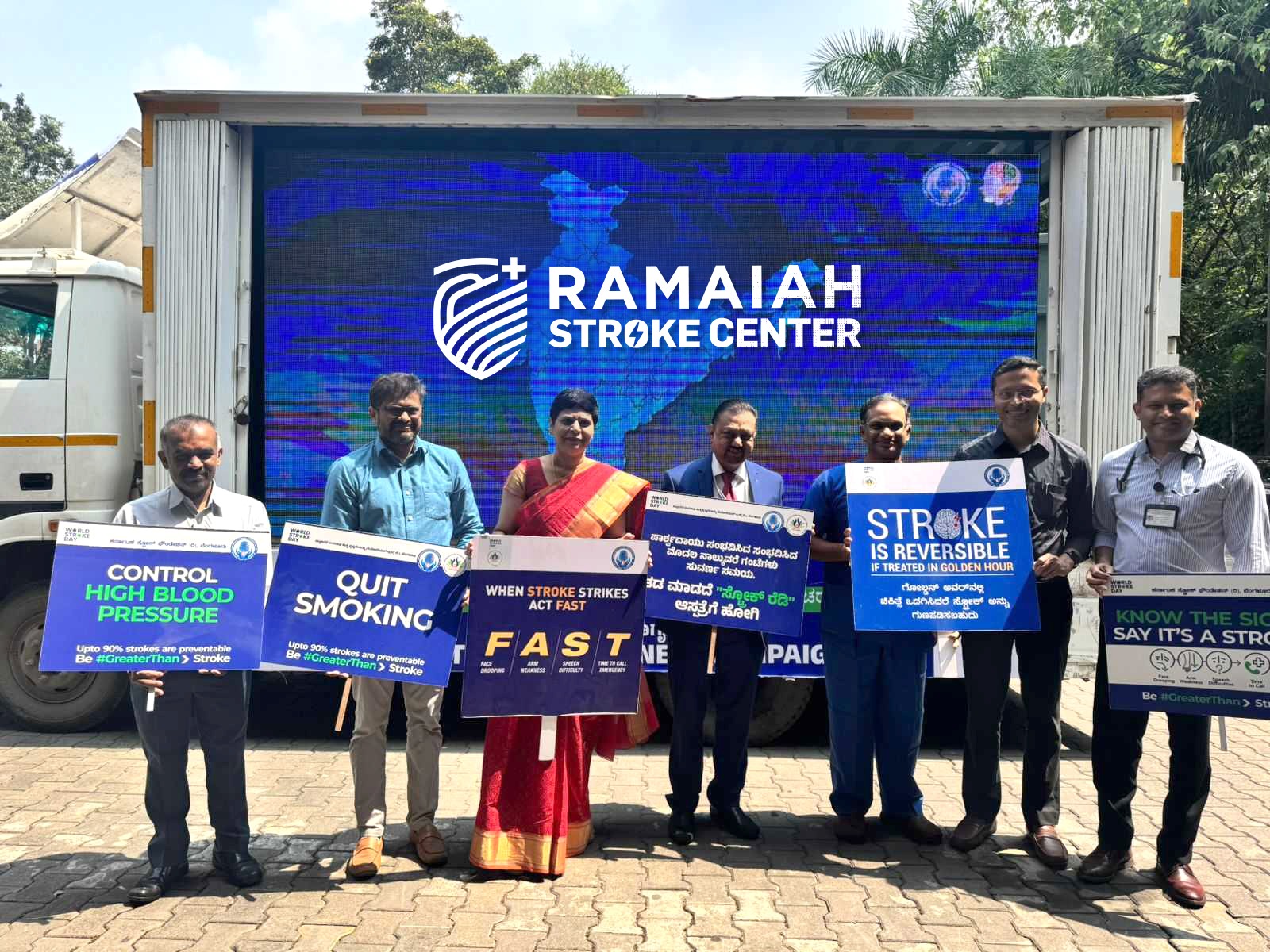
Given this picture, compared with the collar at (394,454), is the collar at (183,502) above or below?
below

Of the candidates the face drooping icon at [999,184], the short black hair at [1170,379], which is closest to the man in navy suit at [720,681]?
the short black hair at [1170,379]

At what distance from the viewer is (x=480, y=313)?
5672 millimetres

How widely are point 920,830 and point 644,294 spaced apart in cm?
291

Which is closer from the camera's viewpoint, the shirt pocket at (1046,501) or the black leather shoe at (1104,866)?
the black leather shoe at (1104,866)

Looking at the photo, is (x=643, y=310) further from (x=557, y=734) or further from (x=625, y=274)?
(x=557, y=734)

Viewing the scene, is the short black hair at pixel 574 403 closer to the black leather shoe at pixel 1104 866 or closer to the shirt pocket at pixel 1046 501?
the shirt pocket at pixel 1046 501

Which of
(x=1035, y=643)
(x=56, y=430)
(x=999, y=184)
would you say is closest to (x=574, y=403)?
(x=1035, y=643)

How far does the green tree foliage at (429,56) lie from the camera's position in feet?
124

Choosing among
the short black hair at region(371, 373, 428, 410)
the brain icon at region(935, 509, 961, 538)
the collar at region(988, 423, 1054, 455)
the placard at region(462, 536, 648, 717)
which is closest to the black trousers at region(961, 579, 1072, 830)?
the brain icon at region(935, 509, 961, 538)

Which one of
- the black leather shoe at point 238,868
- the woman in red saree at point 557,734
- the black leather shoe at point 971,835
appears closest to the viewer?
the black leather shoe at point 238,868

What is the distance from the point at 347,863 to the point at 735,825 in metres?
1.56

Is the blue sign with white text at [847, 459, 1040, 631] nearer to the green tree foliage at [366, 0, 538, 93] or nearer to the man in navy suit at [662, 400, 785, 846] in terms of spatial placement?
the man in navy suit at [662, 400, 785, 846]

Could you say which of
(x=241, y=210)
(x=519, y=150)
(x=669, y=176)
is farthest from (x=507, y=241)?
(x=241, y=210)

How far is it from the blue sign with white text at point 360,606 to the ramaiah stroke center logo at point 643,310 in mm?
1904
